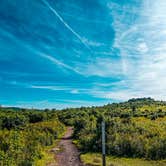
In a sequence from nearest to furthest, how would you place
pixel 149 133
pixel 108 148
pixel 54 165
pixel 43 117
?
pixel 54 165 < pixel 108 148 < pixel 149 133 < pixel 43 117

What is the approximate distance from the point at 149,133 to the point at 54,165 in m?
12.9

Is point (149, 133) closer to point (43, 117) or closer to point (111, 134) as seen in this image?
point (111, 134)

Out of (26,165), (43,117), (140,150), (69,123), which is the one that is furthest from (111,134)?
(43,117)

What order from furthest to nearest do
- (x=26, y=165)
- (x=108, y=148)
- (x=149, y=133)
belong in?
(x=149, y=133) < (x=108, y=148) < (x=26, y=165)

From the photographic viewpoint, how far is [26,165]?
2373cm

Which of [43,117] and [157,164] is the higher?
[43,117]

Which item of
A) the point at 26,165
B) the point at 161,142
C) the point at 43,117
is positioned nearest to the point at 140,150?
the point at 161,142

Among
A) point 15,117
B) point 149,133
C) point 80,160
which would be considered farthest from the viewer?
point 15,117

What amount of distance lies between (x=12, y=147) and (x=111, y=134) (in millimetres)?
14632

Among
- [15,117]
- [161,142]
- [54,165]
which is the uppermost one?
[15,117]

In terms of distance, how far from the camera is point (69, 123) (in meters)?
86.9

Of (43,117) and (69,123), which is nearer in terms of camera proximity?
(69,123)

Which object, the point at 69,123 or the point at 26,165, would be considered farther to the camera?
the point at 69,123

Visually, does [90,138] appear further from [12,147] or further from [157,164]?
[12,147]
